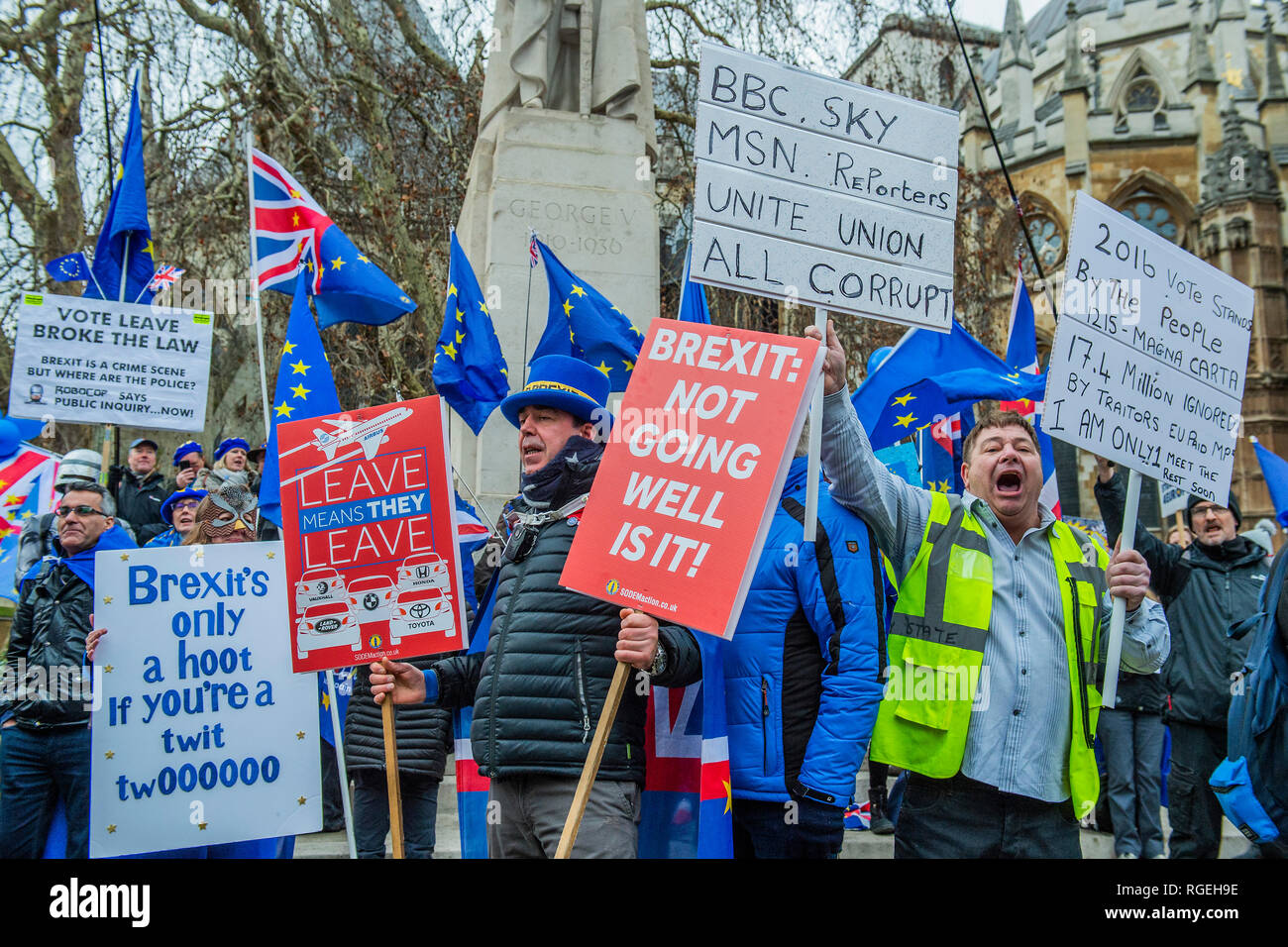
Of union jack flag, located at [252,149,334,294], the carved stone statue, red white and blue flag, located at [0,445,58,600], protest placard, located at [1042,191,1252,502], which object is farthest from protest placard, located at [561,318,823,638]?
the carved stone statue

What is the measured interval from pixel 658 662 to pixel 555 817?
0.53m

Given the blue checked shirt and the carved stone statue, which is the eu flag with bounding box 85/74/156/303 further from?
the blue checked shirt

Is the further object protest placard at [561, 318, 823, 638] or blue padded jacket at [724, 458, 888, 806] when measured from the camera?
blue padded jacket at [724, 458, 888, 806]

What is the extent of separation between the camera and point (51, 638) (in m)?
4.68

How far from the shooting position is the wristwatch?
323 cm

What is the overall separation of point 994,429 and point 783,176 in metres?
1.02

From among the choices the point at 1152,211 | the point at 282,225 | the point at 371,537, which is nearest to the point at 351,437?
the point at 371,537

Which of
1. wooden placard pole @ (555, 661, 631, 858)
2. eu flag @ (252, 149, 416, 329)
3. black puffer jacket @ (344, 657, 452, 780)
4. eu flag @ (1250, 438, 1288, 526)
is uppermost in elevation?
eu flag @ (252, 149, 416, 329)

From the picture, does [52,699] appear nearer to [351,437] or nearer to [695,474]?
[351,437]

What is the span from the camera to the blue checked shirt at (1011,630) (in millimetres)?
3211

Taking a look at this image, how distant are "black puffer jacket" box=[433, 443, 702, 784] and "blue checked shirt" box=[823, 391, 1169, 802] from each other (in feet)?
2.20

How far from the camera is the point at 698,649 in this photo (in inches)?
135

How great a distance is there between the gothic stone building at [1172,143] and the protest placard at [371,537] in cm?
3140

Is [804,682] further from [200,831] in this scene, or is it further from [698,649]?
[200,831]
